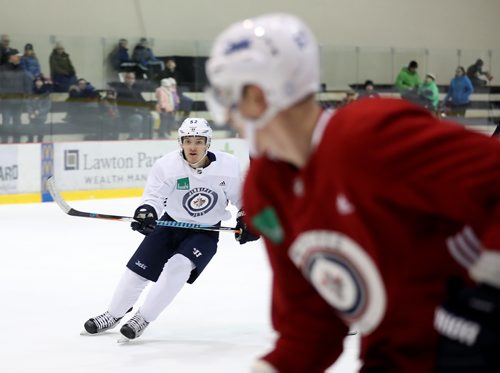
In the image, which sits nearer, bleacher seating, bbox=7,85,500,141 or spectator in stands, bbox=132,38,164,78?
bleacher seating, bbox=7,85,500,141

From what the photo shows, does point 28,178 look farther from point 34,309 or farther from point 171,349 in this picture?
point 171,349

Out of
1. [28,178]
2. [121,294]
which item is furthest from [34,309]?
[28,178]

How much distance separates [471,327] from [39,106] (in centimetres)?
882

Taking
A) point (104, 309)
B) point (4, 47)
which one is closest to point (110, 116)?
point (4, 47)

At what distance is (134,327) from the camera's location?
14.1ft

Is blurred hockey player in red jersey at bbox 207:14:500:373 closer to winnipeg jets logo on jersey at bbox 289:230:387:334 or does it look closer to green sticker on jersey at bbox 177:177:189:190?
winnipeg jets logo on jersey at bbox 289:230:387:334

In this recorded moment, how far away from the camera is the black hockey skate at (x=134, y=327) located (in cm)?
430

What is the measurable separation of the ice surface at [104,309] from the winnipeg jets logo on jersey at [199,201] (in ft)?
1.80

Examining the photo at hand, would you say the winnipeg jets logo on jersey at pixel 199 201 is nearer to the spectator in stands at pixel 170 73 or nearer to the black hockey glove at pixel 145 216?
the black hockey glove at pixel 145 216

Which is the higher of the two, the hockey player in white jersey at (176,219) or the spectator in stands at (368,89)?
the spectator in stands at (368,89)

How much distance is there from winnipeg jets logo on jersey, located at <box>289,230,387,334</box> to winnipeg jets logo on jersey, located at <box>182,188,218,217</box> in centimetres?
310

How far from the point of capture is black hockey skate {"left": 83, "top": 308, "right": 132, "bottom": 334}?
4.44m


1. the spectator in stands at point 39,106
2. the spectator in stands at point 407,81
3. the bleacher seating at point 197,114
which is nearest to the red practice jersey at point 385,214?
the bleacher seating at point 197,114

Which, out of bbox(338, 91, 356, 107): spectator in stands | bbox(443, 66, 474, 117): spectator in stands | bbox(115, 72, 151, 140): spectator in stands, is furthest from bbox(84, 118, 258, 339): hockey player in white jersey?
bbox(443, 66, 474, 117): spectator in stands
